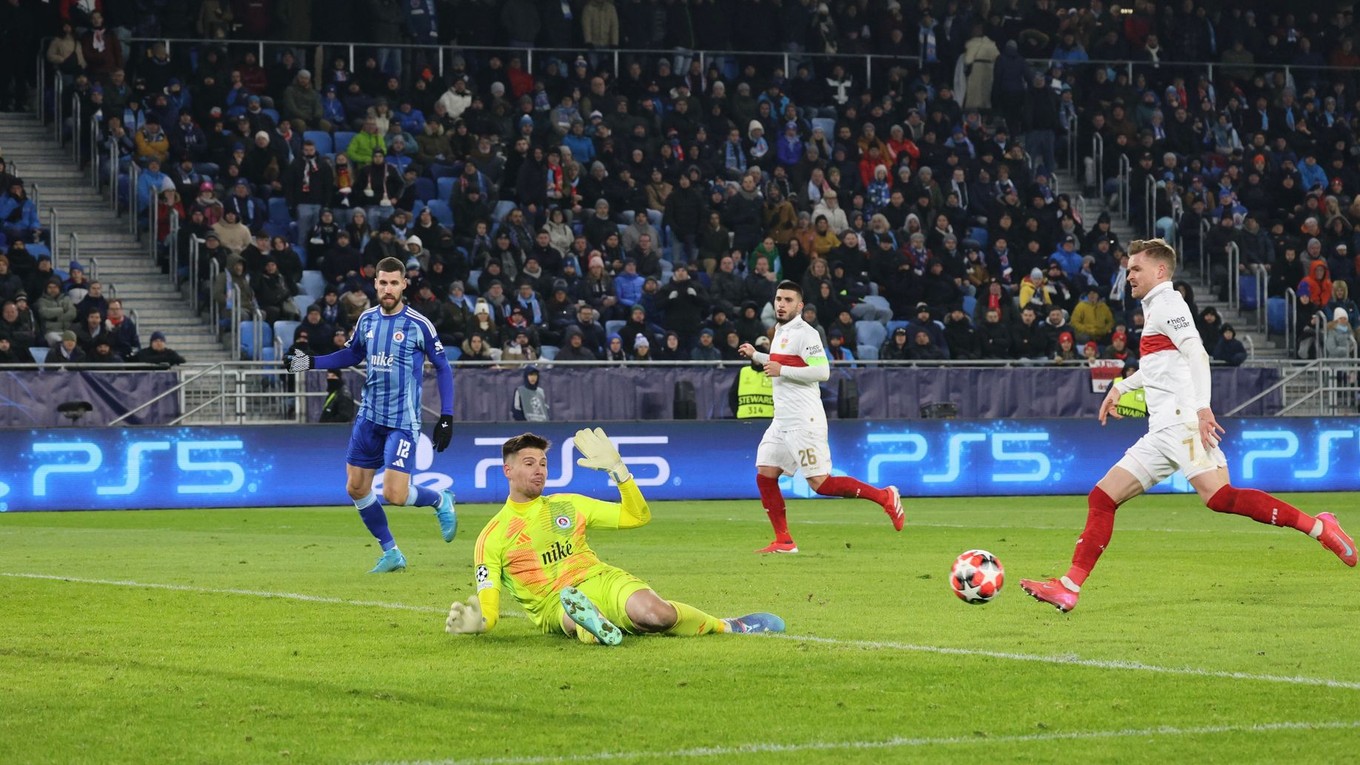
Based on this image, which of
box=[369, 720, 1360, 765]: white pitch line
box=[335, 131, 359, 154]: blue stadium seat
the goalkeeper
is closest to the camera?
box=[369, 720, 1360, 765]: white pitch line

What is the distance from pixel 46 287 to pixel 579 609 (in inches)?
699

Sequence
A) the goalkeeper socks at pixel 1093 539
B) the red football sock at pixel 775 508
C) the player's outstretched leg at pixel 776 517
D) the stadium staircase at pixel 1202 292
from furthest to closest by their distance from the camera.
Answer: the stadium staircase at pixel 1202 292, the red football sock at pixel 775 508, the player's outstretched leg at pixel 776 517, the goalkeeper socks at pixel 1093 539

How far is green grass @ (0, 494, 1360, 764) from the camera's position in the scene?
649cm

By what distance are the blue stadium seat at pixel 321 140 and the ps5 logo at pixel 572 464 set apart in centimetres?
802

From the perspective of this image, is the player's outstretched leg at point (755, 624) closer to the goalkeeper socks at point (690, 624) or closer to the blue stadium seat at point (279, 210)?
the goalkeeper socks at point (690, 624)

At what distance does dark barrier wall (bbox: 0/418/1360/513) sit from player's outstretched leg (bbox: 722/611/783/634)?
13.7 m

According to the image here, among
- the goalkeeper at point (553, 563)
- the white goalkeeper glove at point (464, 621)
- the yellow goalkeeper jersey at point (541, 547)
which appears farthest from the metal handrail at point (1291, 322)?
the white goalkeeper glove at point (464, 621)

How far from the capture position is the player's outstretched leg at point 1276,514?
10930 mm

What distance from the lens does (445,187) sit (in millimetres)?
29969

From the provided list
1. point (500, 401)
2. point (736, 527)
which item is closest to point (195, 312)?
point (500, 401)

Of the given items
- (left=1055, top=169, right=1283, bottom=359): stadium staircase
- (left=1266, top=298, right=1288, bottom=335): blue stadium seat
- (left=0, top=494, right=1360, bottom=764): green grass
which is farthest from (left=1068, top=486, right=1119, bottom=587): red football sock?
(left=1266, top=298, right=1288, bottom=335): blue stadium seat

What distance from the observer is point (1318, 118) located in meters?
37.8

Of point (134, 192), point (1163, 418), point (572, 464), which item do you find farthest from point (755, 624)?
point (134, 192)

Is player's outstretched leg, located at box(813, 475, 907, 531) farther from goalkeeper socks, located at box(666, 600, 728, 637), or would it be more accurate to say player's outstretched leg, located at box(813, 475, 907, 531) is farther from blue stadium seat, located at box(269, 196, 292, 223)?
blue stadium seat, located at box(269, 196, 292, 223)
